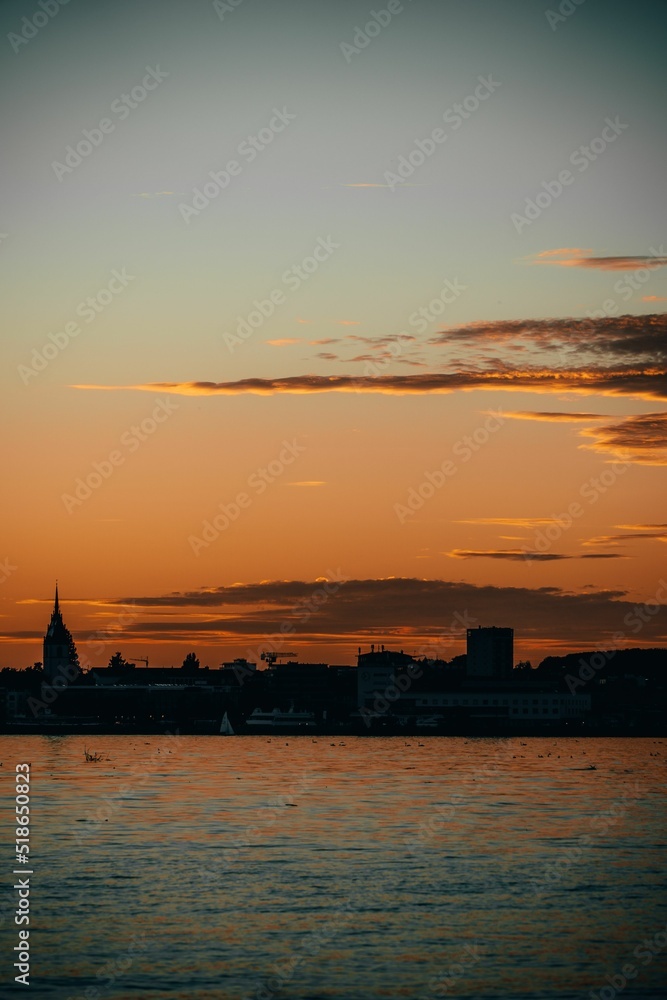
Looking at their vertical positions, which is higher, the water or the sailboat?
the sailboat

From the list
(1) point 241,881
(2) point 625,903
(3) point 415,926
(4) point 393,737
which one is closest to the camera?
(3) point 415,926

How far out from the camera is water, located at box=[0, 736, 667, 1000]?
36.2 meters

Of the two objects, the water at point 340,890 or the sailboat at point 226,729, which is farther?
the sailboat at point 226,729

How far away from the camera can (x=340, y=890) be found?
47438 mm

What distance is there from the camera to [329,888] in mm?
47875

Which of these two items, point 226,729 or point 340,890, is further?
point 226,729

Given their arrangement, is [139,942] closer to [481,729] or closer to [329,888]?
[329,888]

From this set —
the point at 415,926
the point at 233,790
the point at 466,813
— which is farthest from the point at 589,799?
the point at 415,926

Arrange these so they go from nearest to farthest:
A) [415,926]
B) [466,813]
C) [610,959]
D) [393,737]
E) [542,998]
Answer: [542,998] < [610,959] < [415,926] < [466,813] < [393,737]

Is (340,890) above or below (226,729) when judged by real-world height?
below

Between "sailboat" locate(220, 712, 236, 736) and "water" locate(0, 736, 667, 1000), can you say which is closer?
"water" locate(0, 736, 667, 1000)

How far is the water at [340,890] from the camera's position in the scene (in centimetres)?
3616

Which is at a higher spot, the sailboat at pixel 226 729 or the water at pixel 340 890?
the sailboat at pixel 226 729

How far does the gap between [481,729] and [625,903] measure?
507 ft
